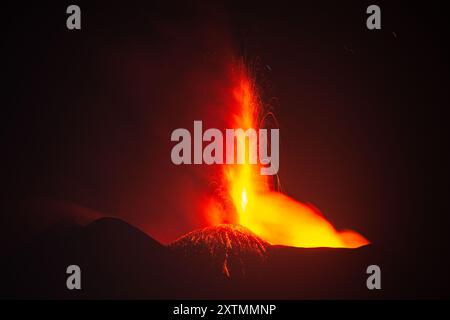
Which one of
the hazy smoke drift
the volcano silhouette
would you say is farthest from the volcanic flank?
the hazy smoke drift

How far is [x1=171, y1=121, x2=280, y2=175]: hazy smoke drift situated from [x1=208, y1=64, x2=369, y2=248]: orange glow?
1.41 feet

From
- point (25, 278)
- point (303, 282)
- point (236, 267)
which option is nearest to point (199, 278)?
point (236, 267)

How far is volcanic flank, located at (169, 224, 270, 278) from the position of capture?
1498 cm

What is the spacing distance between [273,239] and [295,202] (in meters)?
1.03

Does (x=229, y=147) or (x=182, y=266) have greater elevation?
(x=229, y=147)

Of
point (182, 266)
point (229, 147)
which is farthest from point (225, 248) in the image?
point (229, 147)

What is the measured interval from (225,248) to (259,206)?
1.58 metres

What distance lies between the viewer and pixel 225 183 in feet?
52.9

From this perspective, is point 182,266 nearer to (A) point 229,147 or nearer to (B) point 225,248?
(B) point 225,248

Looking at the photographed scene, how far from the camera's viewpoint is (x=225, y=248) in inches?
603

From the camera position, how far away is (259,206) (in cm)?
1642

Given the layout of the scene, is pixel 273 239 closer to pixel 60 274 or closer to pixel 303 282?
pixel 303 282

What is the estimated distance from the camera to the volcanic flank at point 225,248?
14984 mm

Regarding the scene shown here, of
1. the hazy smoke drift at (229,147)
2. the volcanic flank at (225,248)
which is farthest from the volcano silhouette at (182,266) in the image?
the hazy smoke drift at (229,147)
